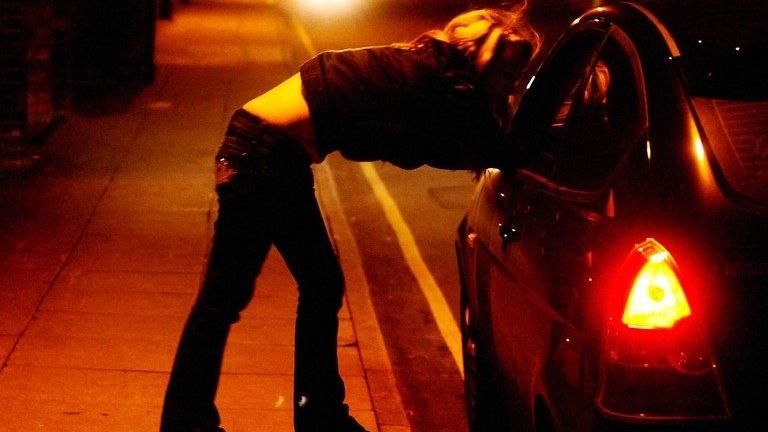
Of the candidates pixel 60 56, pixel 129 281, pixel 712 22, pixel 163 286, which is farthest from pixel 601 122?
pixel 60 56

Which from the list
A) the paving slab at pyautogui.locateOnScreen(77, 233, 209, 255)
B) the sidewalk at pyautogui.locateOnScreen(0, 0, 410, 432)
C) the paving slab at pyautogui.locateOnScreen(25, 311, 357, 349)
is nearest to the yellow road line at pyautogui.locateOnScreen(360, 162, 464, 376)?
the sidewalk at pyautogui.locateOnScreen(0, 0, 410, 432)

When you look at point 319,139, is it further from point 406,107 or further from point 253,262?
point 253,262

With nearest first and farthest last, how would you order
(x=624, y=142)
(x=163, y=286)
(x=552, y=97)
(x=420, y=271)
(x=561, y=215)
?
(x=624, y=142) → (x=561, y=215) → (x=552, y=97) → (x=163, y=286) → (x=420, y=271)

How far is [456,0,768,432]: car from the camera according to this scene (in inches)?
117

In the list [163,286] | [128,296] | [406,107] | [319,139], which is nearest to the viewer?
[406,107]

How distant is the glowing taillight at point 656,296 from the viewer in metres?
3.00

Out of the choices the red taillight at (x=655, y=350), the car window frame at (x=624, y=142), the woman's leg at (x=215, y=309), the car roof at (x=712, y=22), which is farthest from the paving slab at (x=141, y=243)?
the red taillight at (x=655, y=350)

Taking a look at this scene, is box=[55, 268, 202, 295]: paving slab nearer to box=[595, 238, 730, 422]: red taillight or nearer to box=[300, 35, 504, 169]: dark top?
box=[300, 35, 504, 169]: dark top

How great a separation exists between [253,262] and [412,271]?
4.50 meters

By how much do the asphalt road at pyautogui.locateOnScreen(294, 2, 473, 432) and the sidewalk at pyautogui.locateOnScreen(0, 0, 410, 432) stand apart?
0.19 m

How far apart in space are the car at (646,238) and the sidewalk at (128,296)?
1.80 meters

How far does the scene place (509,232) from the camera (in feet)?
13.6

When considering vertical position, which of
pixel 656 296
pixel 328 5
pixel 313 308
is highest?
pixel 656 296

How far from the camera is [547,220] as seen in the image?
3.71m
